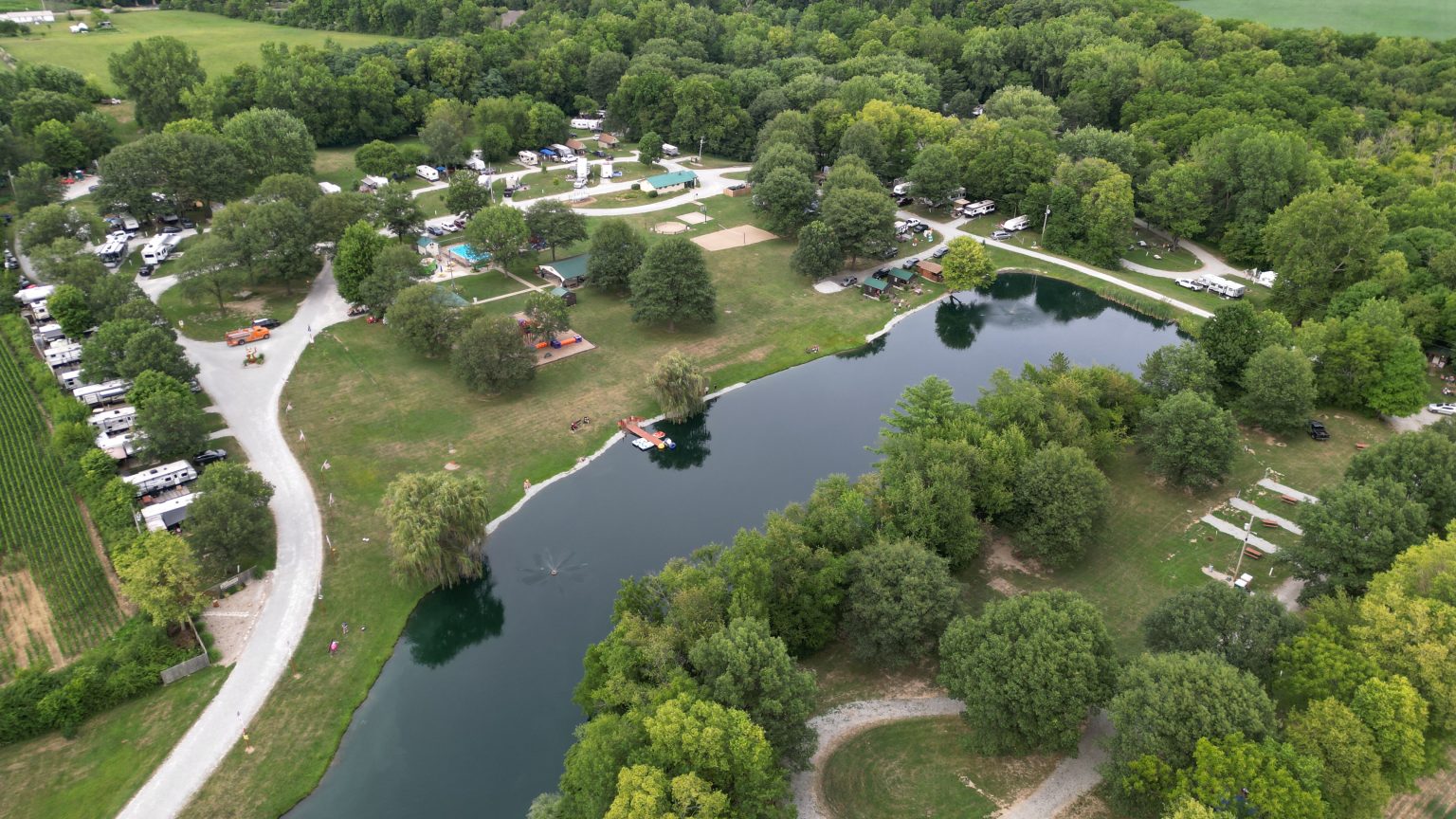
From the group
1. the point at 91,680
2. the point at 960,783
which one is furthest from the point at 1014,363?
the point at 91,680

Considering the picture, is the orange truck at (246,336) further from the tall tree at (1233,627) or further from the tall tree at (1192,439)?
the tall tree at (1233,627)

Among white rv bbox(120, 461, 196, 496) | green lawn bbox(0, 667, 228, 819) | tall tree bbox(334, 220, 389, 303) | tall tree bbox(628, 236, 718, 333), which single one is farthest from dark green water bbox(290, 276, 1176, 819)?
tall tree bbox(334, 220, 389, 303)

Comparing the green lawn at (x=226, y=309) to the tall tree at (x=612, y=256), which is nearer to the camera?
the green lawn at (x=226, y=309)

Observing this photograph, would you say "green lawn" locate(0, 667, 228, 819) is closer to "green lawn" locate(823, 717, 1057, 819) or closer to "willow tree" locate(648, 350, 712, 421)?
"green lawn" locate(823, 717, 1057, 819)

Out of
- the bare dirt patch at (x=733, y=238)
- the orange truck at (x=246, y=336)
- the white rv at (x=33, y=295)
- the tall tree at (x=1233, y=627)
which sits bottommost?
→ the orange truck at (x=246, y=336)

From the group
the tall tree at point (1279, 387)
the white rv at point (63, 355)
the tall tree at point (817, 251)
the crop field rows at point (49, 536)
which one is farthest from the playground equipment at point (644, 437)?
the white rv at point (63, 355)
